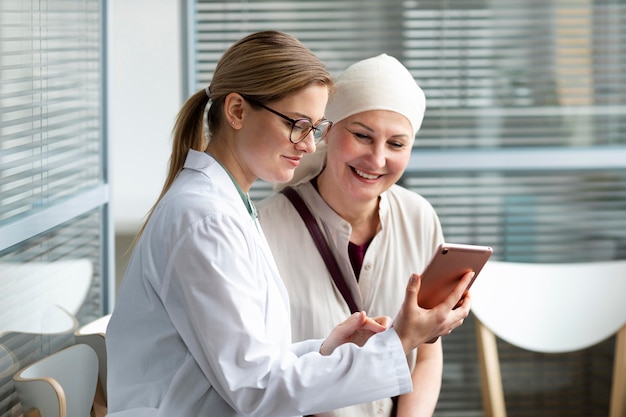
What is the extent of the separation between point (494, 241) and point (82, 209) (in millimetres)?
1662

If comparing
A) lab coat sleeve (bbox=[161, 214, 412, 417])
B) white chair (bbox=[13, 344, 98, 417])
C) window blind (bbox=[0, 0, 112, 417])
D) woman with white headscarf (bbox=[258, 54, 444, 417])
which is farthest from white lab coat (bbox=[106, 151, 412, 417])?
woman with white headscarf (bbox=[258, 54, 444, 417])

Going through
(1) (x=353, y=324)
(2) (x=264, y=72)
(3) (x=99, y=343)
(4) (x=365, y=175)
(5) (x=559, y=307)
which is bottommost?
(5) (x=559, y=307)

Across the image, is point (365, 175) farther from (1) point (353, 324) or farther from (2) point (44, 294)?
(2) point (44, 294)

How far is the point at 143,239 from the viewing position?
154 cm

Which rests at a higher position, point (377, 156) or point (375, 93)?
point (375, 93)

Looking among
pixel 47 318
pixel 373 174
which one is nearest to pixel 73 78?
pixel 47 318

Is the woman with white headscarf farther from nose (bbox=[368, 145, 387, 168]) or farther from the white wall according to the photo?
the white wall

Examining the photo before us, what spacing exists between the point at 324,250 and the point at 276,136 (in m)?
0.73

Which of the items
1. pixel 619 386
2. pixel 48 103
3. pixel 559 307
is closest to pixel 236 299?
pixel 48 103

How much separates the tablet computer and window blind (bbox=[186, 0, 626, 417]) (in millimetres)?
1501

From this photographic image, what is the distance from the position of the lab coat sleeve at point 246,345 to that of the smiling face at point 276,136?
0.17 meters

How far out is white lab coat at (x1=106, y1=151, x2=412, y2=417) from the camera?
144 cm

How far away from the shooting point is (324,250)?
2.30m

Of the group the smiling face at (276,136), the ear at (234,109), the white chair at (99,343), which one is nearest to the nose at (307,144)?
the smiling face at (276,136)
